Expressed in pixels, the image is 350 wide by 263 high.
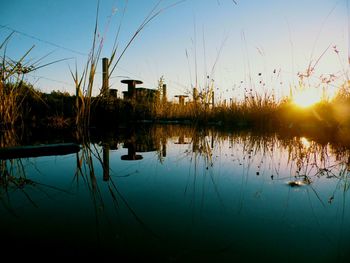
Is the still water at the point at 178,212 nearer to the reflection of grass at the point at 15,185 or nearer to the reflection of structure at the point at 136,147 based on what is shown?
the reflection of grass at the point at 15,185

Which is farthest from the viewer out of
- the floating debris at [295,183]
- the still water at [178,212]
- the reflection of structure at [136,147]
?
the reflection of structure at [136,147]

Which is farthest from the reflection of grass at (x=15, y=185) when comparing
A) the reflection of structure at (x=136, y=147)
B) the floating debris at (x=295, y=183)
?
the floating debris at (x=295, y=183)

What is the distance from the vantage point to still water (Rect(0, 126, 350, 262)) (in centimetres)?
37

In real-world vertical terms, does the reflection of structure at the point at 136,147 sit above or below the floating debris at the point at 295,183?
above

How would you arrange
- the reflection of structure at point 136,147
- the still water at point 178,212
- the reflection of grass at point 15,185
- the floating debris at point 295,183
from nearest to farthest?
the still water at point 178,212
the reflection of grass at point 15,185
the floating debris at point 295,183
the reflection of structure at point 136,147

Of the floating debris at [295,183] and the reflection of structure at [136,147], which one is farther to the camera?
the reflection of structure at [136,147]

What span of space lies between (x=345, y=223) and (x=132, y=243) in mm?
473

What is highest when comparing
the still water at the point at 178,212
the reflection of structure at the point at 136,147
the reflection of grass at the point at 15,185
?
the reflection of structure at the point at 136,147

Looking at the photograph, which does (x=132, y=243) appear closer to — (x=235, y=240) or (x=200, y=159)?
(x=235, y=240)

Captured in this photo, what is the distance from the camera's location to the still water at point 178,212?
37 centimetres

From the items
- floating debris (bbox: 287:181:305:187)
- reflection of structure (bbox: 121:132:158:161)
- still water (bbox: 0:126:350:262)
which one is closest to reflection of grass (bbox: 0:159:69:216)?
still water (bbox: 0:126:350:262)

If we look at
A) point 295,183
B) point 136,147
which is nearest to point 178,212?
point 295,183

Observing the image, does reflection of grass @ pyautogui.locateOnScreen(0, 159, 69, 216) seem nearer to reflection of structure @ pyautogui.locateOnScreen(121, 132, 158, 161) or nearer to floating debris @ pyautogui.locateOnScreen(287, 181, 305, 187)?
reflection of structure @ pyautogui.locateOnScreen(121, 132, 158, 161)

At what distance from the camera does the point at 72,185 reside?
0.72 metres
